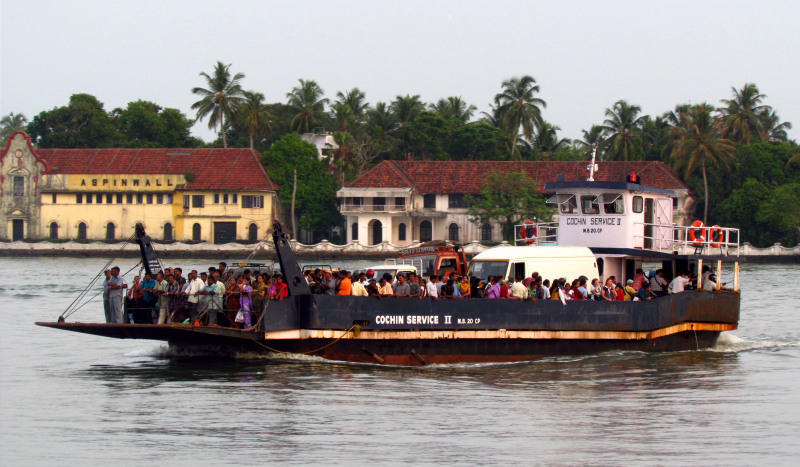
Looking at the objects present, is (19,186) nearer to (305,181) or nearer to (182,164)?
(182,164)

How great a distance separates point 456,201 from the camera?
8356 centimetres

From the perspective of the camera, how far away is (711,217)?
80.6 m

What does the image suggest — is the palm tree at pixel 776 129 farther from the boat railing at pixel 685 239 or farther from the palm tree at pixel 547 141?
the boat railing at pixel 685 239

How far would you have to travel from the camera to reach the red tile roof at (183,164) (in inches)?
3342

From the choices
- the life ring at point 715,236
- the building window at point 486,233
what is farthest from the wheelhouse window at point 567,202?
the building window at point 486,233

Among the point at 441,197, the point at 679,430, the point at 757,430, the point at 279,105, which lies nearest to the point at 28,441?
the point at 679,430

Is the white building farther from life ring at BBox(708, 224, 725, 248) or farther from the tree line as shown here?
life ring at BBox(708, 224, 725, 248)

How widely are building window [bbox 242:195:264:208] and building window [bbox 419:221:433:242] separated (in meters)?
12.7

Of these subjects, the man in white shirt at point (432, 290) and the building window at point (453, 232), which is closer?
the man in white shirt at point (432, 290)

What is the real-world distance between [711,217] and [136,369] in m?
66.5

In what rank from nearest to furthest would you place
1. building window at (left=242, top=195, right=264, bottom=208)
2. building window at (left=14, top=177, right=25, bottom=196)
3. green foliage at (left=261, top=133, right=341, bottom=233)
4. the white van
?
the white van → green foliage at (left=261, top=133, right=341, bottom=233) → building window at (left=242, top=195, right=264, bottom=208) → building window at (left=14, top=177, right=25, bottom=196)

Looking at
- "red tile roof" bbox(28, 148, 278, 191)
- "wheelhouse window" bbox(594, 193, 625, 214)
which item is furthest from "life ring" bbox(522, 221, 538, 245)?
"red tile roof" bbox(28, 148, 278, 191)

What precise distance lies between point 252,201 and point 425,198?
13604 mm

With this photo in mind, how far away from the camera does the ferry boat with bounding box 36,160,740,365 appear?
770 inches
